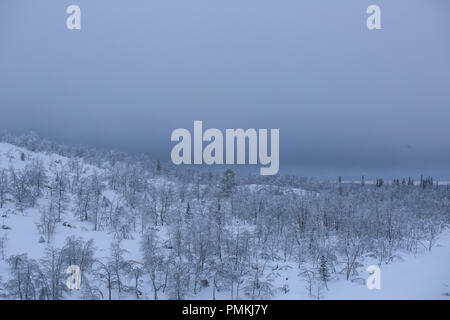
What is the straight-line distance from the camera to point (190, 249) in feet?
135

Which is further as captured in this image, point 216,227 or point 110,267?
point 216,227

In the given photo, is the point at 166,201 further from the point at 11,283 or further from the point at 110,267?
the point at 11,283

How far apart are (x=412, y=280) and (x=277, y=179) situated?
450ft

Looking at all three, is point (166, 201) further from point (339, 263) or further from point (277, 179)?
point (277, 179)

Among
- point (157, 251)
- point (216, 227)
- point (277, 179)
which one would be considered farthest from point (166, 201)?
point (277, 179)

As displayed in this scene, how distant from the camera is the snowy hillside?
27.8 m

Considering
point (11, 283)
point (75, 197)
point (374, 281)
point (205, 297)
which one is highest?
point (75, 197)

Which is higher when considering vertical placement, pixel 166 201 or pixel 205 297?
pixel 166 201

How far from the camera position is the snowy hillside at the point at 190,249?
27.8m

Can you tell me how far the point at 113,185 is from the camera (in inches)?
2945

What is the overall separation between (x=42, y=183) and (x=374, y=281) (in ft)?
212

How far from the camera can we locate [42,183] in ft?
197
